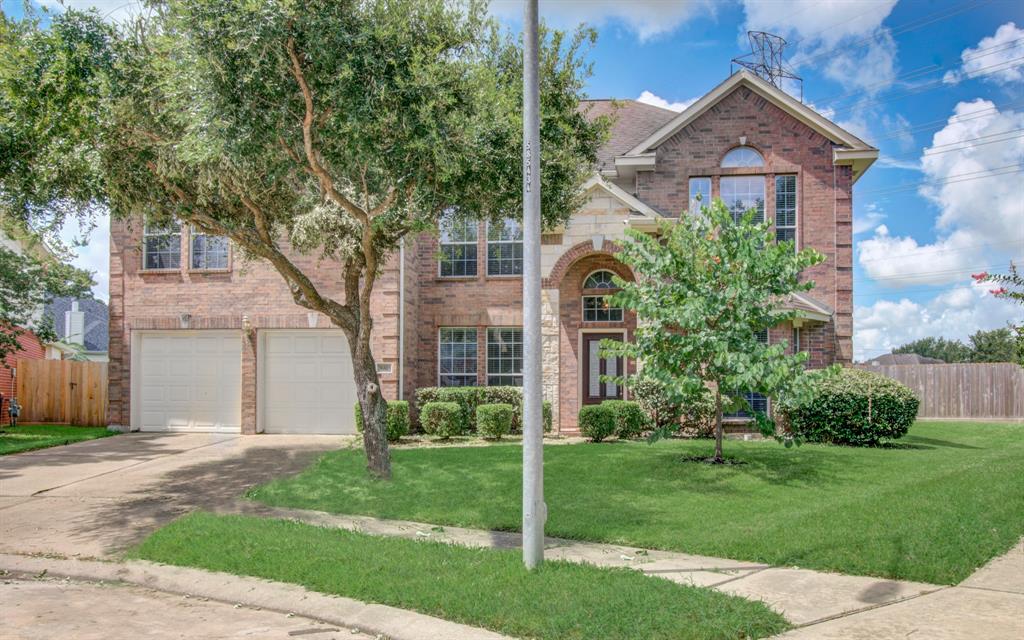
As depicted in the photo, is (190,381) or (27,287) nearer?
(190,381)

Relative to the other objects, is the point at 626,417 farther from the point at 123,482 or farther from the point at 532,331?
the point at 532,331

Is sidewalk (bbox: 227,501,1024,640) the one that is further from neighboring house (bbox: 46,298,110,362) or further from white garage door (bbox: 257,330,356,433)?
neighboring house (bbox: 46,298,110,362)

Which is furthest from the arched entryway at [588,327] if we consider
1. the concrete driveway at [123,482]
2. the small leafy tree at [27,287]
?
the small leafy tree at [27,287]

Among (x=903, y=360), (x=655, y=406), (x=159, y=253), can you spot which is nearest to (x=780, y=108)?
(x=655, y=406)

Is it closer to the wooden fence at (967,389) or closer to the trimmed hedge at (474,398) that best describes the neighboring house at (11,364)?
the trimmed hedge at (474,398)

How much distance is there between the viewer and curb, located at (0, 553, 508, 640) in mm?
5672

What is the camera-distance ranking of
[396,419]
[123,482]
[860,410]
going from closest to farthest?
1. [123,482]
2. [860,410]
3. [396,419]

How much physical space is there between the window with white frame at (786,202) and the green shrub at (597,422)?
6.21m

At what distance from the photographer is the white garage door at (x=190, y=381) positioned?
18109 mm

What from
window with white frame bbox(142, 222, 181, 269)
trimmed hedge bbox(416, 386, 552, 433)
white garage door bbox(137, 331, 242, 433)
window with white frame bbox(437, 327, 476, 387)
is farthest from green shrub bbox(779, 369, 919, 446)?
window with white frame bbox(142, 222, 181, 269)

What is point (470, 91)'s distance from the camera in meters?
9.69

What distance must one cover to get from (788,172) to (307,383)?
39.9 ft

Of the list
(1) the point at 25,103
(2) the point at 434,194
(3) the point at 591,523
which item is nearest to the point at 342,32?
(2) the point at 434,194

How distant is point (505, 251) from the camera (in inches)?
731
